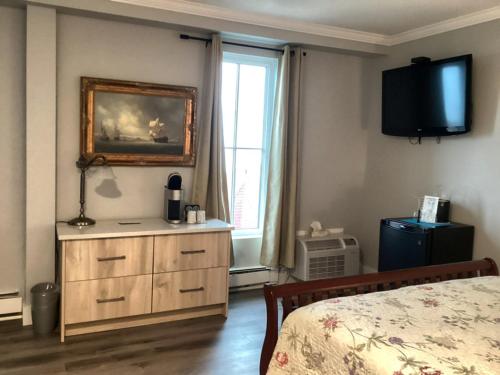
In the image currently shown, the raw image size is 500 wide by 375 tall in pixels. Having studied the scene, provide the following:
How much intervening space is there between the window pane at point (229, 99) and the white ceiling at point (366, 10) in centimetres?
62

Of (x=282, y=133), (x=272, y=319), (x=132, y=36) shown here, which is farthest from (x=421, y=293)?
(x=132, y=36)

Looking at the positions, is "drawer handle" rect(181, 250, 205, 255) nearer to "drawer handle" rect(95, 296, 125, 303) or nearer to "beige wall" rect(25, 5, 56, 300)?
"drawer handle" rect(95, 296, 125, 303)

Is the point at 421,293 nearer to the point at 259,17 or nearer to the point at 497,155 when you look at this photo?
the point at 497,155

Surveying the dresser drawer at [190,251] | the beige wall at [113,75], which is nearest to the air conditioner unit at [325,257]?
the dresser drawer at [190,251]

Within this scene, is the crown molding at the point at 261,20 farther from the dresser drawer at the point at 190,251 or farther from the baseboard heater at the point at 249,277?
the baseboard heater at the point at 249,277

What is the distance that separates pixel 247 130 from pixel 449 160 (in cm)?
177

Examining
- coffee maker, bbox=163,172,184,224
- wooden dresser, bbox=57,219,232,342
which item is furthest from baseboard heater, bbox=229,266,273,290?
coffee maker, bbox=163,172,184,224

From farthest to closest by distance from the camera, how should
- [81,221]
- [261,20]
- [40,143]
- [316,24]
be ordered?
[316,24] → [261,20] → [81,221] → [40,143]

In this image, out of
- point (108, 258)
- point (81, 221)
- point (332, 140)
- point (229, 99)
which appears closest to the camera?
point (108, 258)

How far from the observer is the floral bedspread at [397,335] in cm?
144

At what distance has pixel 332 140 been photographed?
456 centimetres

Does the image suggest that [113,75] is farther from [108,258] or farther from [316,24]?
[316,24]

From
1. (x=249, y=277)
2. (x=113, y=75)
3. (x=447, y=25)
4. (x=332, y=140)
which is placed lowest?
(x=249, y=277)

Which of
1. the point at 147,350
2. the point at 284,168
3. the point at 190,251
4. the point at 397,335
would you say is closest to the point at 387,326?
the point at 397,335
